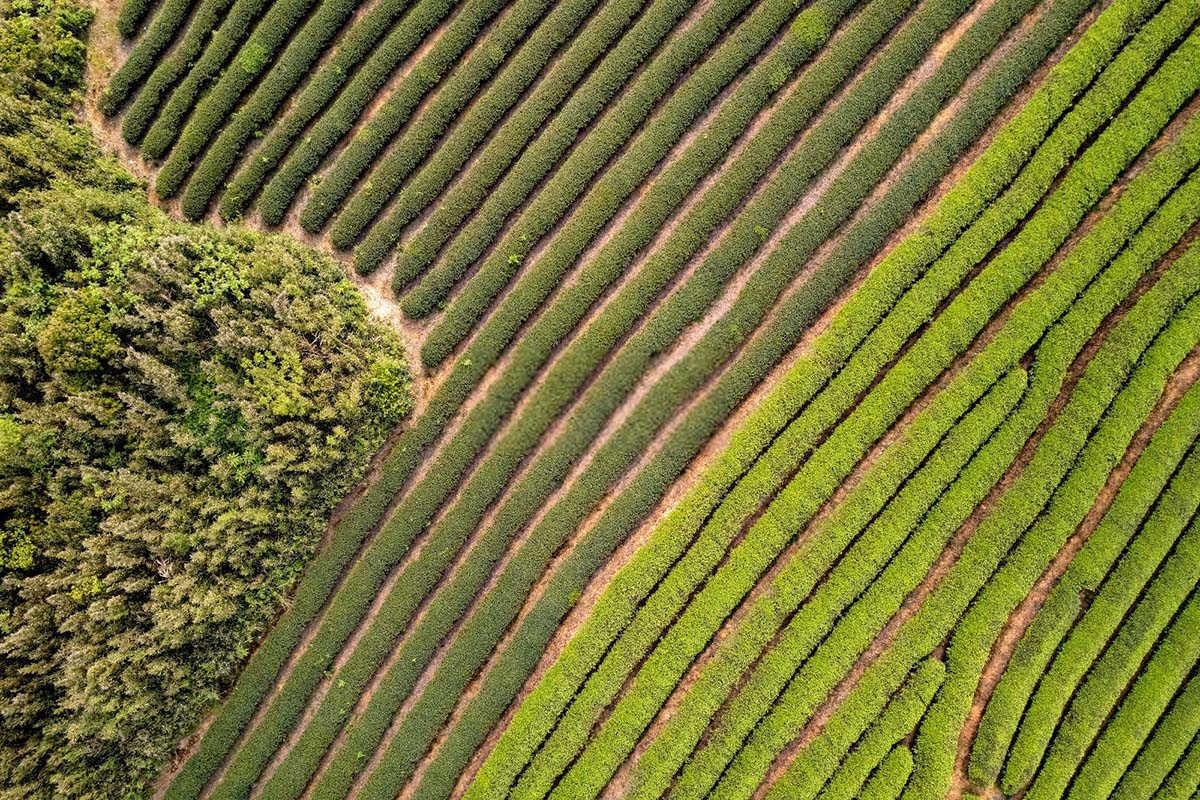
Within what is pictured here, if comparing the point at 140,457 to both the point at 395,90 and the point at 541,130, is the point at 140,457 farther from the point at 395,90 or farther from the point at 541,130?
the point at 541,130

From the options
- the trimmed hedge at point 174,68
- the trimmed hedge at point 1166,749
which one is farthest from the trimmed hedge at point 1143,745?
the trimmed hedge at point 174,68

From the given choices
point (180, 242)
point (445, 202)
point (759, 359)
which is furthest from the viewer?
point (445, 202)

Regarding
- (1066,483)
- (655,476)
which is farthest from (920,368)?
(655,476)

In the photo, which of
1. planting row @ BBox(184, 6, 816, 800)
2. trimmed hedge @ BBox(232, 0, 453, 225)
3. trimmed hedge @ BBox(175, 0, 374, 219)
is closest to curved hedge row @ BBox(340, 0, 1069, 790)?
planting row @ BBox(184, 6, 816, 800)

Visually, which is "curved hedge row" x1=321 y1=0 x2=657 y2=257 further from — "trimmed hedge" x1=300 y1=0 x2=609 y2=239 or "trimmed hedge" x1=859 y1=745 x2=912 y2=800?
"trimmed hedge" x1=859 y1=745 x2=912 y2=800

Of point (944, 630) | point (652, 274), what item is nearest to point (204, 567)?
point (652, 274)

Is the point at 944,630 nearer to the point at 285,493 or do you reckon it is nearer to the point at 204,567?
the point at 285,493
